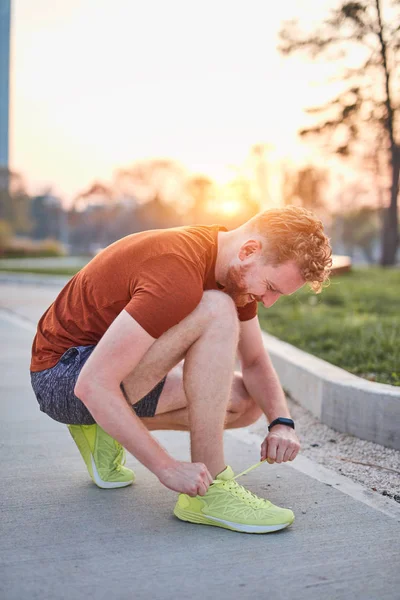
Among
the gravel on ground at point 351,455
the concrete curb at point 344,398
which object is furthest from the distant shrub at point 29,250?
the gravel on ground at point 351,455

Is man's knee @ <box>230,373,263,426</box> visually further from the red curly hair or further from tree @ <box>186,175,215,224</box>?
tree @ <box>186,175,215,224</box>

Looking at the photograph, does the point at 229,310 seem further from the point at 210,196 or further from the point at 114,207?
the point at 114,207

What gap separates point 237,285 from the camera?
2.92m

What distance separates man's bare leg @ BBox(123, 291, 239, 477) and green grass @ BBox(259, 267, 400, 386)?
A: 1305 millimetres

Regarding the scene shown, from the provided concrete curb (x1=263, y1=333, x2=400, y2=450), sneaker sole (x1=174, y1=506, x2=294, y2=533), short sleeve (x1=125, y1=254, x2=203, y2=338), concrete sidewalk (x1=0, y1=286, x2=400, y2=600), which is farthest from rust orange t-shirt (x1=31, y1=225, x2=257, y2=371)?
concrete curb (x1=263, y1=333, x2=400, y2=450)

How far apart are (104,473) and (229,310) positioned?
0.98 metres

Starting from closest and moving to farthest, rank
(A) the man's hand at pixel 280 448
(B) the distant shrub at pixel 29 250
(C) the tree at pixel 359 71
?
1. (A) the man's hand at pixel 280 448
2. (C) the tree at pixel 359 71
3. (B) the distant shrub at pixel 29 250

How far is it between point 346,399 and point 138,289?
6.75ft

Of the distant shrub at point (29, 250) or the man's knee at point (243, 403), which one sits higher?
the man's knee at point (243, 403)

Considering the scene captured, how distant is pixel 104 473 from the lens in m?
3.26

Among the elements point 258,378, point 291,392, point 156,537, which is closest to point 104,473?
point 156,537

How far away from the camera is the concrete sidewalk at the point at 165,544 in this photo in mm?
2334

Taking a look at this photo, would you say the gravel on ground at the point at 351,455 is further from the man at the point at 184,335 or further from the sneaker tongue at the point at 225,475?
the sneaker tongue at the point at 225,475

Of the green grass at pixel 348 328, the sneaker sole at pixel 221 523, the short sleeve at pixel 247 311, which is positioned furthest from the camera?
the green grass at pixel 348 328
